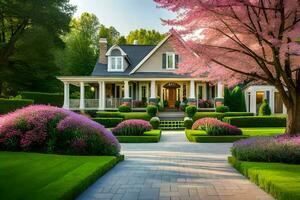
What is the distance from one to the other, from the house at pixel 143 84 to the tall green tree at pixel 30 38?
15.5 feet

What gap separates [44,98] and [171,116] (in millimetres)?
10729

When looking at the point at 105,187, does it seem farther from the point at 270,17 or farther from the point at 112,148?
the point at 270,17

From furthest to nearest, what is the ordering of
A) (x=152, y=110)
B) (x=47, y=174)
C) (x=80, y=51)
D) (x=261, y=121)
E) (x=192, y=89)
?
(x=80, y=51) < (x=192, y=89) < (x=152, y=110) < (x=261, y=121) < (x=47, y=174)

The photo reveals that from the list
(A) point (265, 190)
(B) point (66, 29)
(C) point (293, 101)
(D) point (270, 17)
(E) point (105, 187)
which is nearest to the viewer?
(A) point (265, 190)

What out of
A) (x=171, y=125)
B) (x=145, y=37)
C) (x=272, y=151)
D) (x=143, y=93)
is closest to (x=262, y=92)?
(x=143, y=93)

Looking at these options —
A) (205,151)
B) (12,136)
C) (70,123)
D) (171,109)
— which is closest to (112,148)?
(70,123)

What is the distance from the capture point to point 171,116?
111ft

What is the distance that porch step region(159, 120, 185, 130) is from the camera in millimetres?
31125

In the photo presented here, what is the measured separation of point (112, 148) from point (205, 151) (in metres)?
4.95

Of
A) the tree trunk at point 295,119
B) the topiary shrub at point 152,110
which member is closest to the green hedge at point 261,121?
the topiary shrub at point 152,110

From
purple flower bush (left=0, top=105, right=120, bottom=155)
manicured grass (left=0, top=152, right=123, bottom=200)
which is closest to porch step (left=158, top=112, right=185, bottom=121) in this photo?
purple flower bush (left=0, top=105, right=120, bottom=155)

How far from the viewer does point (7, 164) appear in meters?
9.22

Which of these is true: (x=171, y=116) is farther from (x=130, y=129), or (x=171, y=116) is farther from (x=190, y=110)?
(x=130, y=129)

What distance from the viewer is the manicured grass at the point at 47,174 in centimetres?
643
